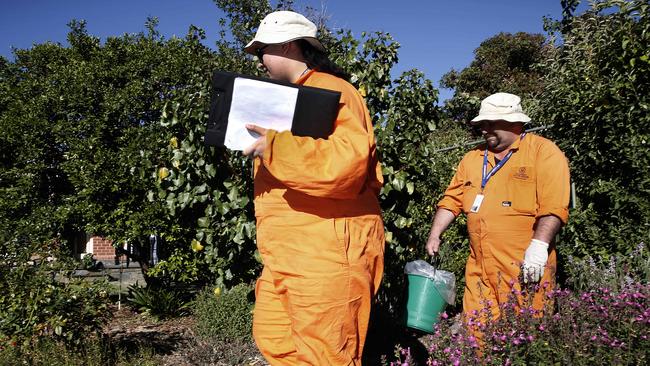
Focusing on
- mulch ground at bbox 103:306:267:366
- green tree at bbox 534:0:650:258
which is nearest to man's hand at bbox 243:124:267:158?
green tree at bbox 534:0:650:258

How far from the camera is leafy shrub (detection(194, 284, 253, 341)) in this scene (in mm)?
5242

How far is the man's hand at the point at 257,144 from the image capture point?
85.0 inches

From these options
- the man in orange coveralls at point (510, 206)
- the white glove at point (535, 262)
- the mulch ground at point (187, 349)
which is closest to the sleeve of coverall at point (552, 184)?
the man in orange coveralls at point (510, 206)

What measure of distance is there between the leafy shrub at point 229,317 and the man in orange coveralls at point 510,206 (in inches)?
101

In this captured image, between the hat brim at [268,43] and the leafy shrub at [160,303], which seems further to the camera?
the leafy shrub at [160,303]

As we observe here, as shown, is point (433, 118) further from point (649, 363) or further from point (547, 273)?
point (649, 363)

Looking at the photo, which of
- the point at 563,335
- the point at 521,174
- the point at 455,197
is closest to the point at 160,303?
the point at 455,197

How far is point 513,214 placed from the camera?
315 centimetres

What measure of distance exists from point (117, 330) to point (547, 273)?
533cm

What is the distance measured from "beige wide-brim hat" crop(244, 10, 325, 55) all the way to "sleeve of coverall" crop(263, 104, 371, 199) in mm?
509

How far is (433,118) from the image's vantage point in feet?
15.3

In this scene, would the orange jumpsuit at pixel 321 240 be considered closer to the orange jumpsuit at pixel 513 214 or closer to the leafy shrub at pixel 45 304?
the orange jumpsuit at pixel 513 214

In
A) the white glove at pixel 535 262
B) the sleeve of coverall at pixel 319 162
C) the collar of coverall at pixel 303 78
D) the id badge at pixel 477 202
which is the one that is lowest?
the white glove at pixel 535 262

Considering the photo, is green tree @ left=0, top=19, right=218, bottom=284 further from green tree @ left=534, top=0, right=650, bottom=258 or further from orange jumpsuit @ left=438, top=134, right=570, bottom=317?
orange jumpsuit @ left=438, top=134, right=570, bottom=317
